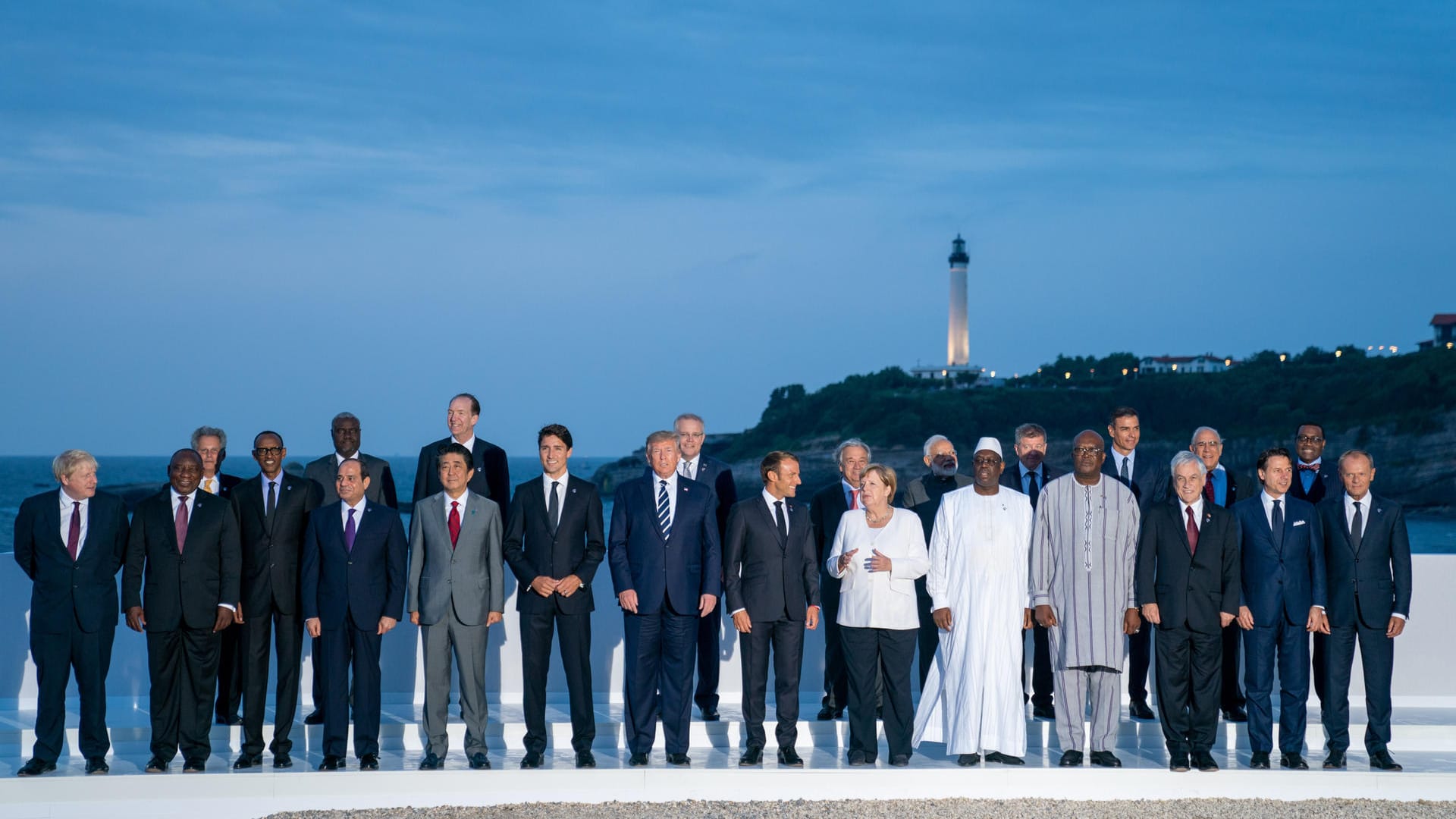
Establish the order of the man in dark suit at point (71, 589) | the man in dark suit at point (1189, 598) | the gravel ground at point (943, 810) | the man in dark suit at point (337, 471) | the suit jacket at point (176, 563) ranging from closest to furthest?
the gravel ground at point (943, 810), the man in dark suit at point (71, 589), the suit jacket at point (176, 563), the man in dark suit at point (1189, 598), the man in dark suit at point (337, 471)

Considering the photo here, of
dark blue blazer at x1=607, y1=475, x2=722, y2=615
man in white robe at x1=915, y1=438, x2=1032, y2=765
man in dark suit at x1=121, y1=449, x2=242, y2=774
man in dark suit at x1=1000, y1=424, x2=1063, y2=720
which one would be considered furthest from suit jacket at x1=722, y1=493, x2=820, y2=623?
man in dark suit at x1=121, y1=449, x2=242, y2=774

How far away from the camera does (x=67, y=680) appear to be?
6.30m

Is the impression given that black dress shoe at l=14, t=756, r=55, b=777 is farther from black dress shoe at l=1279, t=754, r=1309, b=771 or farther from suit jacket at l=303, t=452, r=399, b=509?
black dress shoe at l=1279, t=754, r=1309, b=771

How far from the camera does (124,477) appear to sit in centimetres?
9719

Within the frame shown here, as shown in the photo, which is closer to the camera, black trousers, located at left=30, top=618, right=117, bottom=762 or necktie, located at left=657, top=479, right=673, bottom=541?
black trousers, located at left=30, top=618, right=117, bottom=762

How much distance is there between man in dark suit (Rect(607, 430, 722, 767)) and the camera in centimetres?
659

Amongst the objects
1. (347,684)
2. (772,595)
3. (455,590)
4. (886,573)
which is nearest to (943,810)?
(886,573)

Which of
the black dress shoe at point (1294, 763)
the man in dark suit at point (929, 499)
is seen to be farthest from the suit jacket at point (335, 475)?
the black dress shoe at point (1294, 763)

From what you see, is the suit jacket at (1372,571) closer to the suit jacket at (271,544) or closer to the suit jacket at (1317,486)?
the suit jacket at (1317,486)

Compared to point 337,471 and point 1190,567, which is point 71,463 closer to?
point 337,471

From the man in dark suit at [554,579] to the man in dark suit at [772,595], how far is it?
2.31ft

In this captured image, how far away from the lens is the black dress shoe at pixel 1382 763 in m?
6.54

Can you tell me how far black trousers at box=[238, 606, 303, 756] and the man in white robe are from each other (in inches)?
124

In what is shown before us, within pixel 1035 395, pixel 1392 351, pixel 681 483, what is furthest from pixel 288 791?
pixel 1392 351
